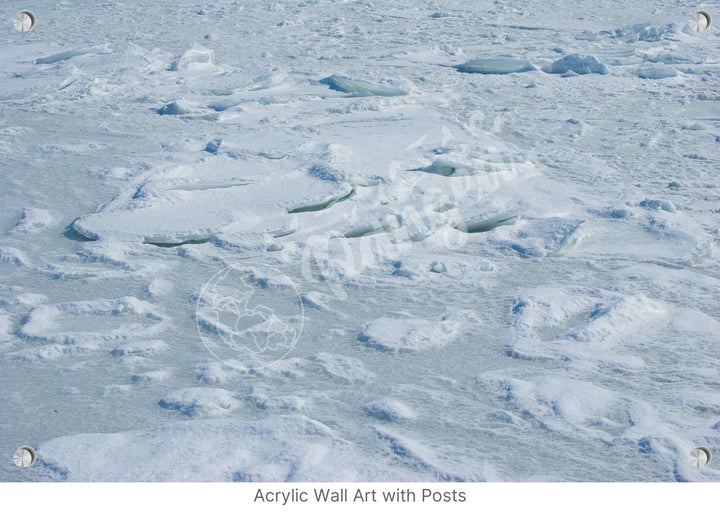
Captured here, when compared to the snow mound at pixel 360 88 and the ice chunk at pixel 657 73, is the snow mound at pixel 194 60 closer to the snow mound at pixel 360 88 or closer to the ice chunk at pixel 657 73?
the snow mound at pixel 360 88

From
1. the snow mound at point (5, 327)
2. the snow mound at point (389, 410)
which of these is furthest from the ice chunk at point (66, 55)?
the snow mound at point (389, 410)

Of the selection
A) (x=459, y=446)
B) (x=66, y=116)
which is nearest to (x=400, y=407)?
(x=459, y=446)

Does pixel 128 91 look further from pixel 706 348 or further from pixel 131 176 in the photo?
pixel 706 348

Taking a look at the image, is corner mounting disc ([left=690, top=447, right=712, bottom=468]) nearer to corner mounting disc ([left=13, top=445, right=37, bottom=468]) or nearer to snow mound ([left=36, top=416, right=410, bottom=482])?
snow mound ([left=36, top=416, right=410, bottom=482])

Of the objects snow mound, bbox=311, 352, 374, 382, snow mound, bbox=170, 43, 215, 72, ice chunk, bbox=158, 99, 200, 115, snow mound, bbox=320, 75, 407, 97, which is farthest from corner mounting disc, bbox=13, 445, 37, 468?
snow mound, bbox=170, 43, 215, 72

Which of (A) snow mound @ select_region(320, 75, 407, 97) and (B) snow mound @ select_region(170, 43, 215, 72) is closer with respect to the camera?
(A) snow mound @ select_region(320, 75, 407, 97)

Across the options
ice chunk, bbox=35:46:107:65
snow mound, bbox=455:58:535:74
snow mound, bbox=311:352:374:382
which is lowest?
snow mound, bbox=311:352:374:382

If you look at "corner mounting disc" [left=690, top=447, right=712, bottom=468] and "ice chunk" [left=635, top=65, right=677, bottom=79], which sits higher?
"ice chunk" [left=635, top=65, right=677, bottom=79]
